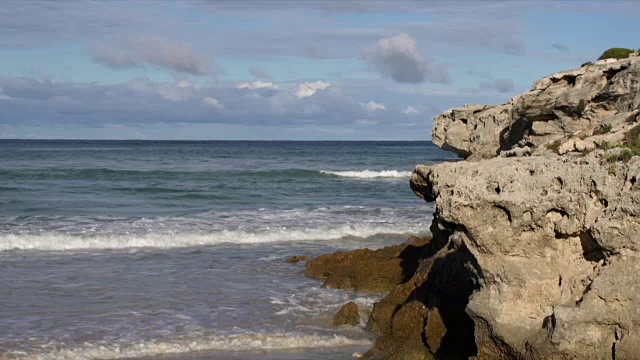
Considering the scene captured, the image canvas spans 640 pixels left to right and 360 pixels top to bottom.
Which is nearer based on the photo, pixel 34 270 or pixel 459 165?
pixel 459 165

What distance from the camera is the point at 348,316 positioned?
13984 mm

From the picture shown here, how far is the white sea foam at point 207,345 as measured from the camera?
12477 mm

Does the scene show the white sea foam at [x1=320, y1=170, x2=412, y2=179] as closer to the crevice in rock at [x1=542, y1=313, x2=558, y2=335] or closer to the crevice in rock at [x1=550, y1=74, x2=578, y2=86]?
the crevice in rock at [x1=550, y1=74, x2=578, y2=86]

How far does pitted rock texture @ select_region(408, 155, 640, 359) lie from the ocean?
390 centimetres

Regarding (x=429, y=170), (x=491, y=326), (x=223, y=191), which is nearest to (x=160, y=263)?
(x=429, y=170)

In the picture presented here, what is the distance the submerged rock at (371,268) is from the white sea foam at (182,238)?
670 centimetres

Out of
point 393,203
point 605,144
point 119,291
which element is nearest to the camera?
point 605,144

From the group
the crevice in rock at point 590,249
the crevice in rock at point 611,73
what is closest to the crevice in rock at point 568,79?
the crevice in rock at point 611,73

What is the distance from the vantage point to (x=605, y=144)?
991 centimetres

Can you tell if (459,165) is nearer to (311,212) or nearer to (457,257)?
(457,257)

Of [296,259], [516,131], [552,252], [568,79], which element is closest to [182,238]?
[296,259]

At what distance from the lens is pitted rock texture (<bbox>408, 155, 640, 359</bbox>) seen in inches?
343

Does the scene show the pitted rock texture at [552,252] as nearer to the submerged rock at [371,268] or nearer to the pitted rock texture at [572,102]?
the pitted rock texture at [572,102]

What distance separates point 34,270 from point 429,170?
10.5m
